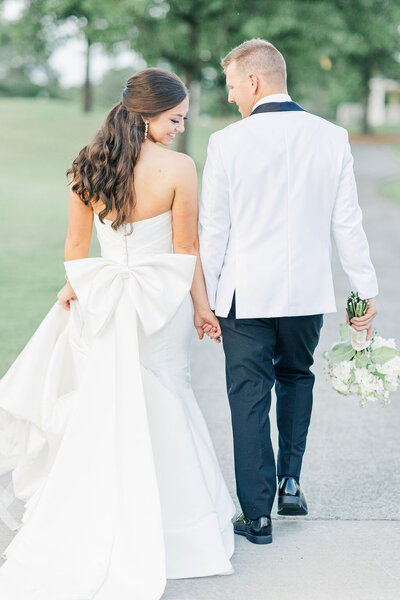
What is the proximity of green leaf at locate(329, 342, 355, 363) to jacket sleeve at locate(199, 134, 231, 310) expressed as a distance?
28.8 inches

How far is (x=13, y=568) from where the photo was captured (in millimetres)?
3207

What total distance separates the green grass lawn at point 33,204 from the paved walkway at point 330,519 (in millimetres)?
2624

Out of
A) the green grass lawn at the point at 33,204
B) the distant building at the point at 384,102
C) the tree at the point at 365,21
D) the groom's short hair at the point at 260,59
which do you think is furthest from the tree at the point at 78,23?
the distant building at the point at 384,102

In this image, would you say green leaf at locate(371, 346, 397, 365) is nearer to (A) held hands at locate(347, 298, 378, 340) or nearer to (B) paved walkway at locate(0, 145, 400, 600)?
(A) held hands at locate(347, 298, 378, 340)

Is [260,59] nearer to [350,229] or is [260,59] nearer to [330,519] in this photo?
[350,229]

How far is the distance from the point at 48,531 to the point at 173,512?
1.73 ft

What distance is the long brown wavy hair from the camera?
11.3ft

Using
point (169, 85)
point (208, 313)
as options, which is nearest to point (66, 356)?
point (208, 313)

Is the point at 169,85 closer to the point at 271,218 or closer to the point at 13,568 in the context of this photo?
the point at 271,218

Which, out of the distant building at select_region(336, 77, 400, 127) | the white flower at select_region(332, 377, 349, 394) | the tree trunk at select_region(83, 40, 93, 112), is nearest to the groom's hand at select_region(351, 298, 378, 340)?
the white flower at select_region(332, 377, 349, 394)

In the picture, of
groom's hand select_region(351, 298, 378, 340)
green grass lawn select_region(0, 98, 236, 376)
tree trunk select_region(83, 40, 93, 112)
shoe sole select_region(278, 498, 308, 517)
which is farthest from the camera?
tree trunk select_region(83, 40, 93, 112)

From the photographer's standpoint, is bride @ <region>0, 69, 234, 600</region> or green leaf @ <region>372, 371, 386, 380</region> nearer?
bride @ <region>0, 69, 234, 600</region>

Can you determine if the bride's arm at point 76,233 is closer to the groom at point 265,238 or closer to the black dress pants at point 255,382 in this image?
the groom at point 265,238

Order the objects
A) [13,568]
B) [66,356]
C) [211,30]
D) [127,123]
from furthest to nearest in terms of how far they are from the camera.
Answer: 1. [211,30]
2. [66,356]
3. [127,123]
4. [13,568]
